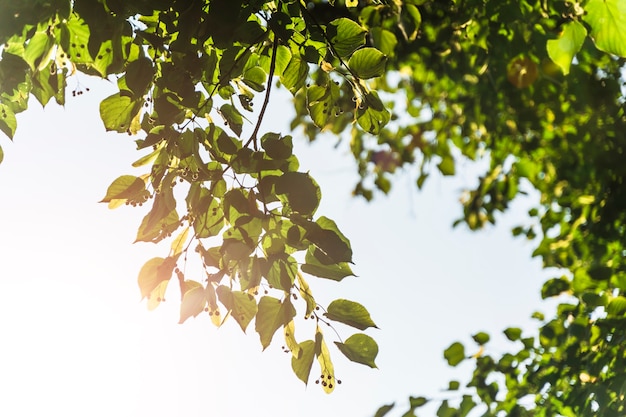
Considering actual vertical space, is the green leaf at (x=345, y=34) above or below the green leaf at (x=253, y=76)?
above

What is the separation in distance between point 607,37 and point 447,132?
12.3 ft

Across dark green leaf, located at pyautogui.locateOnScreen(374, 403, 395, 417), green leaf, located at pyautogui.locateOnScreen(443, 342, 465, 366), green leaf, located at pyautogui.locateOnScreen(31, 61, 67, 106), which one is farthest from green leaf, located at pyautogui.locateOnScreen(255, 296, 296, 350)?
green leaf, located at pyautogui.locateOnScreen(443, 342, 465, 366)

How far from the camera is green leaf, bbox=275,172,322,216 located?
1136 millimetres

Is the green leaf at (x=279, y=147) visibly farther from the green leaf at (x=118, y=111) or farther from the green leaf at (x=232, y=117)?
the green leaf at (x=118, y=111)

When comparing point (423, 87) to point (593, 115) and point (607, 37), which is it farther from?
point (607, 37)

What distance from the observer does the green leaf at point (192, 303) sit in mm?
1187

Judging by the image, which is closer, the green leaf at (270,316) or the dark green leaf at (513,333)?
the green leaf at (270,316)

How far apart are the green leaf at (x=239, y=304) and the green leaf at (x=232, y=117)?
1.18 feet

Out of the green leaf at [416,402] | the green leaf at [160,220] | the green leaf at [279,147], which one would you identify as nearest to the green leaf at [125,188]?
the green leaf at [160,220]

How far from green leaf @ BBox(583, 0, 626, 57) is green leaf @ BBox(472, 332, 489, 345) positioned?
1.60m

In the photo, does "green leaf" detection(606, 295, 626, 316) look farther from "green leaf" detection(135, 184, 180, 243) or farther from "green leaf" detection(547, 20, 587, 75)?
"green leaf" detection(135, 184, 180, 243)

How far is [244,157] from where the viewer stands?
1.19 meters

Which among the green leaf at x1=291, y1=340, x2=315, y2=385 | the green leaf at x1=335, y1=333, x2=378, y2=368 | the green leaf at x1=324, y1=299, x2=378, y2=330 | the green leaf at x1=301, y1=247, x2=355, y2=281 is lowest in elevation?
the green leaf at x1=291, y1=340, x2=315, y2=385

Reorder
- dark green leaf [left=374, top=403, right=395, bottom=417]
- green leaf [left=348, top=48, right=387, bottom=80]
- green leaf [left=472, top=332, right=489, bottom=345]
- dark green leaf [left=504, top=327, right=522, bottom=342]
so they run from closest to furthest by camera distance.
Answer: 1. green leaf [left=348, top=48, right=387, bottom=80]
2. dark green leaf [left=374, top=403, right=395, bottom=417]
3. dark green leaf [left=504, top=327, right=522, bottom=342]
4. green leaf [left=472, top=332, right=489, bottom=345]
